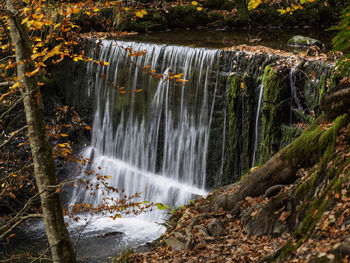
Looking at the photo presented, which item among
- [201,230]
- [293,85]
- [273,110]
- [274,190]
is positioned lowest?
[201,230]

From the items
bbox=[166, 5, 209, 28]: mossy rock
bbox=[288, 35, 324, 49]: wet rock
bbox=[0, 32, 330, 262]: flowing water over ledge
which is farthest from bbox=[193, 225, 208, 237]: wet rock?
bbox=[166, 5, 209, 28]: mossy rock

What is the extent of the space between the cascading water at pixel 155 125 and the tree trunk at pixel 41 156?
5550mm

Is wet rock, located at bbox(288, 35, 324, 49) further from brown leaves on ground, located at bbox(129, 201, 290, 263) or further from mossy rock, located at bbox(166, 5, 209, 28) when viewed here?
brown leaves on ground, located at bbox(129, 201, 290, 263)

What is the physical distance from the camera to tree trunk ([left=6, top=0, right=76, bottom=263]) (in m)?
4.04

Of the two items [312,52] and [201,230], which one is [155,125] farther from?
[201,230]

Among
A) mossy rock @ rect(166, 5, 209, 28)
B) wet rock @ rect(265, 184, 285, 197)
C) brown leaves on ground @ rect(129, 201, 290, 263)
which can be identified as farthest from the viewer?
mossy rock @ rect(166, 5, 209, 28)

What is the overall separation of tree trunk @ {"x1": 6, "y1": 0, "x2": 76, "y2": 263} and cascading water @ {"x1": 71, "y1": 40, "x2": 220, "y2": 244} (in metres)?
5.55

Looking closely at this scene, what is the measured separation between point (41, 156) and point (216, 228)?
306 cm

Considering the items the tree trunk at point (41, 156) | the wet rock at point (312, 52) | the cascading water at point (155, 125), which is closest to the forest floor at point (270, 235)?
the tree trunk at point (41, 156)

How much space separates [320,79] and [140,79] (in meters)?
5.93

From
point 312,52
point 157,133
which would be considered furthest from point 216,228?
point 157,133

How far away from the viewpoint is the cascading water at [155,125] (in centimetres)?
1080

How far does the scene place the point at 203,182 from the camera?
10.8 metres

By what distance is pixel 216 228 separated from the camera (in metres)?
6.09
